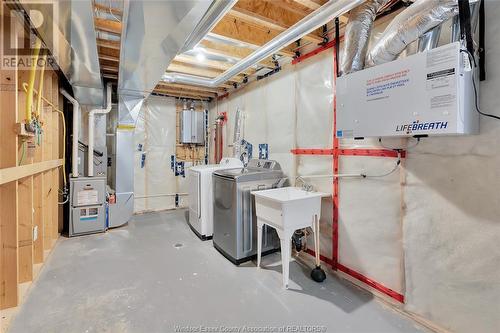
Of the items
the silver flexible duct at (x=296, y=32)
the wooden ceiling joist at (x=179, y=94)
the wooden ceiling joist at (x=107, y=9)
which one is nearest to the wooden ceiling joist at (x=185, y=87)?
the wooden ceiling joist at (x=179, y=94)

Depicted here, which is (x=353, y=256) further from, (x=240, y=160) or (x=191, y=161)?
(x=191, y=161)

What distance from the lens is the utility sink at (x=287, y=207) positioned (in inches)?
86.7

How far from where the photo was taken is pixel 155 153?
4.90 metres

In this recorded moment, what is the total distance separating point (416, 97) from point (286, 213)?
1282mm

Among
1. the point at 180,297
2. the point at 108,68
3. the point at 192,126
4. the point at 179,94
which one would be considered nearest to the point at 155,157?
the point at 192,126

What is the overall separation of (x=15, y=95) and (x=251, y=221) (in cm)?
229

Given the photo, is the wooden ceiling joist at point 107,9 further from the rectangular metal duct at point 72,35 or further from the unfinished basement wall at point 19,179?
the unfinished basement wall at point 19,179

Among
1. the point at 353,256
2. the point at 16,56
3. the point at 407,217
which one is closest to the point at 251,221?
the point at 353,256

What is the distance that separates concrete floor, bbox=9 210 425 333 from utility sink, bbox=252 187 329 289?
11.6 inches

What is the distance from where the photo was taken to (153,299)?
2.04 metres

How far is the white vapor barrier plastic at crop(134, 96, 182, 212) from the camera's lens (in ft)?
15.7

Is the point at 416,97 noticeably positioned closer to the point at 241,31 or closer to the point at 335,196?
the point at 335,196

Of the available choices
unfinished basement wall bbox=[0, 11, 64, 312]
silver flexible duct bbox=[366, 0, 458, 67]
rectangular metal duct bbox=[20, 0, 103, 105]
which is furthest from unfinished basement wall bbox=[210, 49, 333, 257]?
unfinished basement wall bbox=[0, 11, 64, 312]

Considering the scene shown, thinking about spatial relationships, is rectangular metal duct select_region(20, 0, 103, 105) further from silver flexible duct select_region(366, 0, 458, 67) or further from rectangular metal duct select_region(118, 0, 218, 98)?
silver flexible duct select_region(366, 0, 458, 67)
